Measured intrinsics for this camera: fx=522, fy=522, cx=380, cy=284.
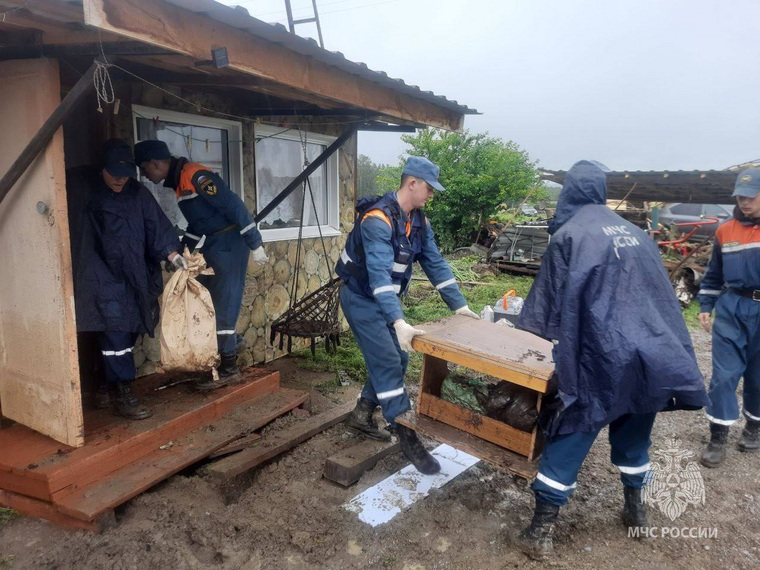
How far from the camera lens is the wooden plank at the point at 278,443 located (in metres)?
3.36

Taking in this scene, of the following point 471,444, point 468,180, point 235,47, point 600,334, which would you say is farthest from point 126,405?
point 468,180

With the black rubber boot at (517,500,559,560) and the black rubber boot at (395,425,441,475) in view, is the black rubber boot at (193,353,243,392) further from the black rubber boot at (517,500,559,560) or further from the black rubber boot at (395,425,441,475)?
the black rubber boot at (517,500,559,560)

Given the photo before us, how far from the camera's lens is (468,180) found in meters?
15.9

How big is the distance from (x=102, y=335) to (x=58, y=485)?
3.04 feet

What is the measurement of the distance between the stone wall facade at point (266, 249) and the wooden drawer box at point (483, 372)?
2509 mm

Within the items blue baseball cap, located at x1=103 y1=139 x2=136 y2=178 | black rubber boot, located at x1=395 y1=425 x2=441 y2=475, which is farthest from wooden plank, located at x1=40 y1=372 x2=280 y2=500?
blue baseball cap, located at x1=103 y1=139 x2=136 y2=178

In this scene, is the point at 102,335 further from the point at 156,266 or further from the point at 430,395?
the point at 430,395

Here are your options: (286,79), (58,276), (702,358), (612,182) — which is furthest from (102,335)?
(612,182)

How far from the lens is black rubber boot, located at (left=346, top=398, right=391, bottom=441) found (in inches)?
157

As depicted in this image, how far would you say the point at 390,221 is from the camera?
3.44 meters

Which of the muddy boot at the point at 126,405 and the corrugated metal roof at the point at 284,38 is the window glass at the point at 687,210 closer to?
the corrugated metal roof at the point at 284,38

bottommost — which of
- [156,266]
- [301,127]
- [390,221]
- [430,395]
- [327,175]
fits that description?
[430,395]

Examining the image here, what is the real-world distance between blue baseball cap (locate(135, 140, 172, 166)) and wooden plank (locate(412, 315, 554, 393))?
2307 mm

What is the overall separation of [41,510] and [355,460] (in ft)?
6.09
